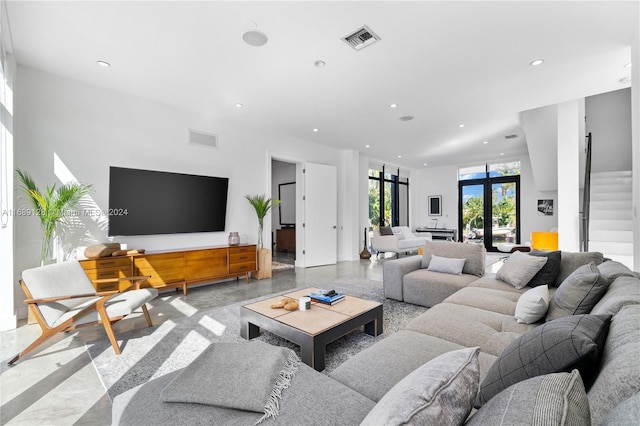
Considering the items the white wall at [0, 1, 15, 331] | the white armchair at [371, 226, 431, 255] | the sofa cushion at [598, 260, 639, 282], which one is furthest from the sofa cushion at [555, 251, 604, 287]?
the white wall at [0, 1, 15, 331]

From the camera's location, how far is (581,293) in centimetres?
179

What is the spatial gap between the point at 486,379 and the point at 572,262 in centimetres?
256

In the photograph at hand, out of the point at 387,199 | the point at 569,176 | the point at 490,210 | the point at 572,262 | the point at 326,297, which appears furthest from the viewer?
the point at 387,199

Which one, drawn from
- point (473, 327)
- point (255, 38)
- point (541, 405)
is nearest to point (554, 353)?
point (541, 405)

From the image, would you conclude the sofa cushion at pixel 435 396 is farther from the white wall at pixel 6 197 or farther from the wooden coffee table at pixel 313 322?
the white wall at pixel 6 197

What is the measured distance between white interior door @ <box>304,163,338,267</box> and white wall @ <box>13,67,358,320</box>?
44.9 inches

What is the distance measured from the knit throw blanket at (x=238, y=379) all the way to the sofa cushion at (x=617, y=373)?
3.27 ft

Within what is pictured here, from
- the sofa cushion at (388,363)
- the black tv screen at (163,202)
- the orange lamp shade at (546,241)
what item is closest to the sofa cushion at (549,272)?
the sofa cushion at (388,363)

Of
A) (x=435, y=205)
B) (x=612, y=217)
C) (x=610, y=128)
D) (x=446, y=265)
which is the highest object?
(x=610, y=128)

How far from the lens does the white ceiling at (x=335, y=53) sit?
243cm

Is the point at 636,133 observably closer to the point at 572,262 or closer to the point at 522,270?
the point at 572,262

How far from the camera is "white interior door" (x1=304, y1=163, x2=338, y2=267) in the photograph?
654cm

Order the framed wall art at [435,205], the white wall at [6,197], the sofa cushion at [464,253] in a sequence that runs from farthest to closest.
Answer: the framed wall art at [435,205], the sofa cushion at [464,253], the white wall at [6,197]

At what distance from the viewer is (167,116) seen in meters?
4.52
